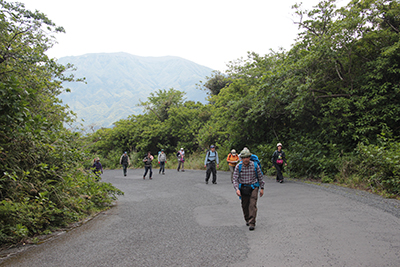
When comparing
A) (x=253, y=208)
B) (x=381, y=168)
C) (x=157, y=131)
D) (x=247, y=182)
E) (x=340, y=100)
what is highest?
(x=340, y=100)

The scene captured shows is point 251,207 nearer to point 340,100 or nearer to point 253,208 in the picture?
point 253,208

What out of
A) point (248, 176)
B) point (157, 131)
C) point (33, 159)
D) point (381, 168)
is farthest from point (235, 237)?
point (157, 131)

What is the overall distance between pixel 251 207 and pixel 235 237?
928mm

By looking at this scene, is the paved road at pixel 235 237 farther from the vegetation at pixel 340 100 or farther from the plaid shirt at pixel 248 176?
the vegetation at pixel 340 100

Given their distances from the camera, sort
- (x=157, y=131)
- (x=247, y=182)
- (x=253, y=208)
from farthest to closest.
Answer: (x=157, y=131) → (x=247, y=182) → (x=253, y=208)

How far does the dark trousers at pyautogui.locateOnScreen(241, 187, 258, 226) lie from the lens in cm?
618

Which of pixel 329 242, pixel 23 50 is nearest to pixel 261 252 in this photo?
pixel 329 242

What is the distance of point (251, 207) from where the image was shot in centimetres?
A: 629

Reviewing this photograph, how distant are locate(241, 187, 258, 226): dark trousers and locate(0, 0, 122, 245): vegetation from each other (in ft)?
14.2

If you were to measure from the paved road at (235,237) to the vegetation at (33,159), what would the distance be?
608 millimetres

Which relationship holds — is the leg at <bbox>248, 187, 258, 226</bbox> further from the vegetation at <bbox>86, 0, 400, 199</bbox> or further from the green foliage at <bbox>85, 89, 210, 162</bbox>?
the green foliage at <bbox>85, 89, 210, 162</bbox>

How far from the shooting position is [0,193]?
569cm

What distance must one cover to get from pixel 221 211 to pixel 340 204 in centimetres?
341

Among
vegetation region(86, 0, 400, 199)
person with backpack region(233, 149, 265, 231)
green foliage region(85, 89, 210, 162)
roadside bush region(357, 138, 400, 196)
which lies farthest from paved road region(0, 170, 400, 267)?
green foliage region(85, 89, 210, 162)
